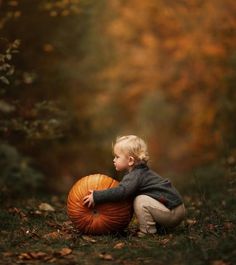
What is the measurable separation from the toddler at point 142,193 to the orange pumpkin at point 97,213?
0.30ft

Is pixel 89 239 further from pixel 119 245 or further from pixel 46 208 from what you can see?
pixel 46 208

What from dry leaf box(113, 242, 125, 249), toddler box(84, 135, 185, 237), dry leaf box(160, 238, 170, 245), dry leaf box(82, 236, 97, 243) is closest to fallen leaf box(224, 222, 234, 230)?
toddler box(84, 135, 185, 237)

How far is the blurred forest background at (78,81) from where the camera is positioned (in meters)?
10.1

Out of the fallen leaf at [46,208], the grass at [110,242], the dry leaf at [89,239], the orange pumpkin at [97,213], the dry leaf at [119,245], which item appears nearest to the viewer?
the grass at [110,242]

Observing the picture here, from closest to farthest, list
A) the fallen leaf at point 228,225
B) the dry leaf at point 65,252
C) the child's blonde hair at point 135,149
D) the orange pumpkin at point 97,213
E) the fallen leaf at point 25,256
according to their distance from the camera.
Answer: the fallen leaf at point 25,256, the dry leaf at point 65,252, the fallen leaf at point 228,225, the orange pumpkin at point 97,213, the child's blonde hair at point 135,149

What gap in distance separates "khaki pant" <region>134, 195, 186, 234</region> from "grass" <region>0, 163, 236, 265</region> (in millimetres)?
142

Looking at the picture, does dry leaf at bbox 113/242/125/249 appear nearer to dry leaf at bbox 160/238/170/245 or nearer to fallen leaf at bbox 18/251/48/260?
dry leaf at bbox 160/238/170/245

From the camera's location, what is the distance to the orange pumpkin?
5930 millimetres

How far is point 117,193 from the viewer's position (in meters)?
5.85

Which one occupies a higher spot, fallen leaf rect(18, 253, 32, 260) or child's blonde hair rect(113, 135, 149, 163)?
child's blonde hair rect(113, 135, 149, 163)

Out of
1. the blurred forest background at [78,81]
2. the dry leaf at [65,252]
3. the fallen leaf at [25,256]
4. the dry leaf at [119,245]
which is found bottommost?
the fallen leaf at [25,256]

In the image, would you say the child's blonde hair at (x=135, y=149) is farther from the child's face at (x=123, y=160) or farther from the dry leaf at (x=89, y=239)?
the dry leaf at (x=89, y=239)

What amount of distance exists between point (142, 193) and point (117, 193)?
1.04 ft

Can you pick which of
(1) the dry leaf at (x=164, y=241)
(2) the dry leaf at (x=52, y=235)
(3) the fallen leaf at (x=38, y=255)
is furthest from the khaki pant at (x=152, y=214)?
(3) the fallen leaf at (x=38, y=255)
